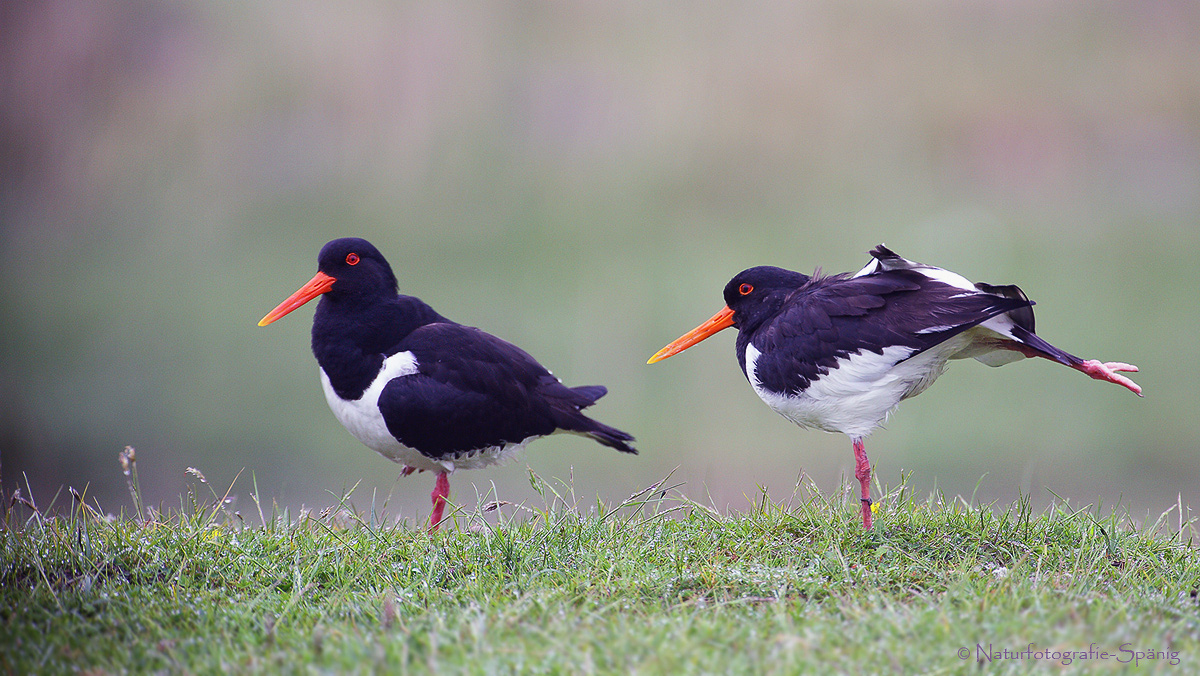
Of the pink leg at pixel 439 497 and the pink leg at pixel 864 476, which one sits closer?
the pink leg at pixel 864 476

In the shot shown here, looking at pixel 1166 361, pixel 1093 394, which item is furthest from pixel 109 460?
pixel 1166 361

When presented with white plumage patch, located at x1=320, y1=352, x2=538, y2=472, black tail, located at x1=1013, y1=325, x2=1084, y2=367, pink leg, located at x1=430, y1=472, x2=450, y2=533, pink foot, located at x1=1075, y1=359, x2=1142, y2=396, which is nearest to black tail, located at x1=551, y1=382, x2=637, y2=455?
white plumage patch, located at x1=320, y1=352, x2=538, y2=472

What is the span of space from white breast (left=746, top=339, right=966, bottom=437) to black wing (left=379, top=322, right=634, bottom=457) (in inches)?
47.7

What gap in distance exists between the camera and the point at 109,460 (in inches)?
433

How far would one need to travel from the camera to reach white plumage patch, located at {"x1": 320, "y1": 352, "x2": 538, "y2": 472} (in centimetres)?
500

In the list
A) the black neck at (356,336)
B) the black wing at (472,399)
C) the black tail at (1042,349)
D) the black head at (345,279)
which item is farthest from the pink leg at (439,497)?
the black tail at (1042,349)

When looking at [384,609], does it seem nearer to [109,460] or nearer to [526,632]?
[526,632]

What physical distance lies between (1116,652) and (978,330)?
1828 mm

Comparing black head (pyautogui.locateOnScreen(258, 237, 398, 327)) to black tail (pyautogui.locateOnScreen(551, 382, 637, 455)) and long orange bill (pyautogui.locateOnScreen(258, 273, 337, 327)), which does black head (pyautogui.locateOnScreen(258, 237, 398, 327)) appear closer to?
long orange bill (pyautogui.locateOnScreen(258, 273, 337, 327))

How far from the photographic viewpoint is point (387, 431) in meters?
4.99

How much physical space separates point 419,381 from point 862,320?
7.32 ft

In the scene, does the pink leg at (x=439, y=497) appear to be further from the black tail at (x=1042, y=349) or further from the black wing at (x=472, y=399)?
the black tail at (x=1042, y=349)

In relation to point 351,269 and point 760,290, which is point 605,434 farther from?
point 351,269

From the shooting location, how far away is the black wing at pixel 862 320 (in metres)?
4.30
